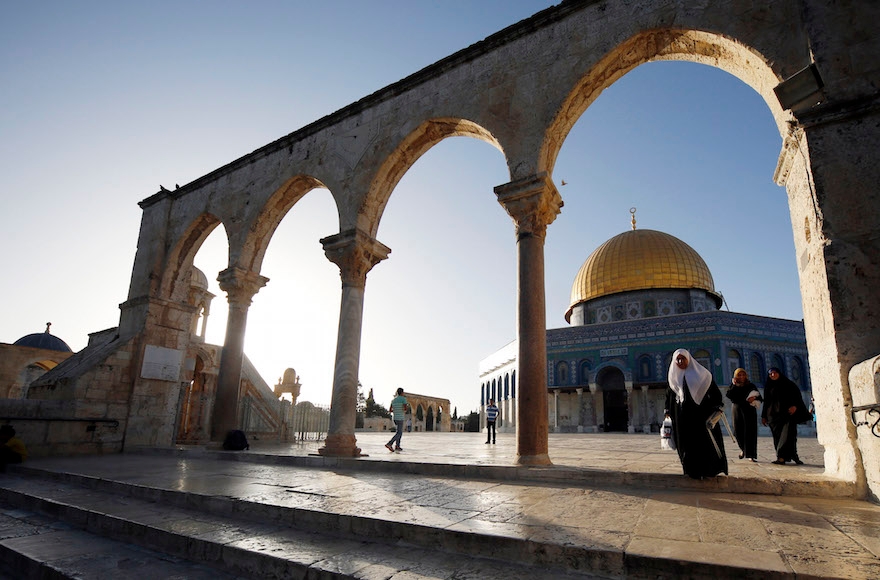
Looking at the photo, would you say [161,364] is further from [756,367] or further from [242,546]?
[756,367]

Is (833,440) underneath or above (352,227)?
underneath

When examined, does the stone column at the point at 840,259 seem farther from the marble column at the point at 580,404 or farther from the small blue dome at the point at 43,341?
the small blue dome at the point at 43,341

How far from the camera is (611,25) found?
6824 mm

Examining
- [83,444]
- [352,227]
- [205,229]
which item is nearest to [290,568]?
[352,227]

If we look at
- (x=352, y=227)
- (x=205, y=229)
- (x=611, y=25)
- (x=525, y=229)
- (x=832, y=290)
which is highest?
(x=611, y=25)

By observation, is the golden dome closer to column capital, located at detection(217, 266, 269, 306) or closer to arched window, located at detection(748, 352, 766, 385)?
arched window, located at detection(748, 352, 766, 385)

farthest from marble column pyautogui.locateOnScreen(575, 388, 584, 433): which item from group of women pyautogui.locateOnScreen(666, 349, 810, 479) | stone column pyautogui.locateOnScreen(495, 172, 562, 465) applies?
stone column pyautogui.locateOnScreen(495, 172, 562, 465)

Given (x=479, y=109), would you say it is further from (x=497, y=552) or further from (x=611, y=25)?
(x=497, y=552)

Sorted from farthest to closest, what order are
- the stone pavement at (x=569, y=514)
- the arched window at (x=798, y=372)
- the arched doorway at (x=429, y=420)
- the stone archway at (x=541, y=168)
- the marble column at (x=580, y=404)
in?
the arched doorway at (x=429, y=420) < the marble column at (x=580, y=404) < the arched window at (x=798, y=372) < the stone archway at (x=541, y=168) < the stone pavement at (x=569, y=514)

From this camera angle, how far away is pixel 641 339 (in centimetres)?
2894

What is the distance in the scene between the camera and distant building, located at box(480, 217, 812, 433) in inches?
1059

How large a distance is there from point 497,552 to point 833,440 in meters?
3.68

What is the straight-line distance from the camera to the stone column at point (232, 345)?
9.68 meters

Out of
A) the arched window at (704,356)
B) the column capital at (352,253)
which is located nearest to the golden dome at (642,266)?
the arched window at (704,356)
